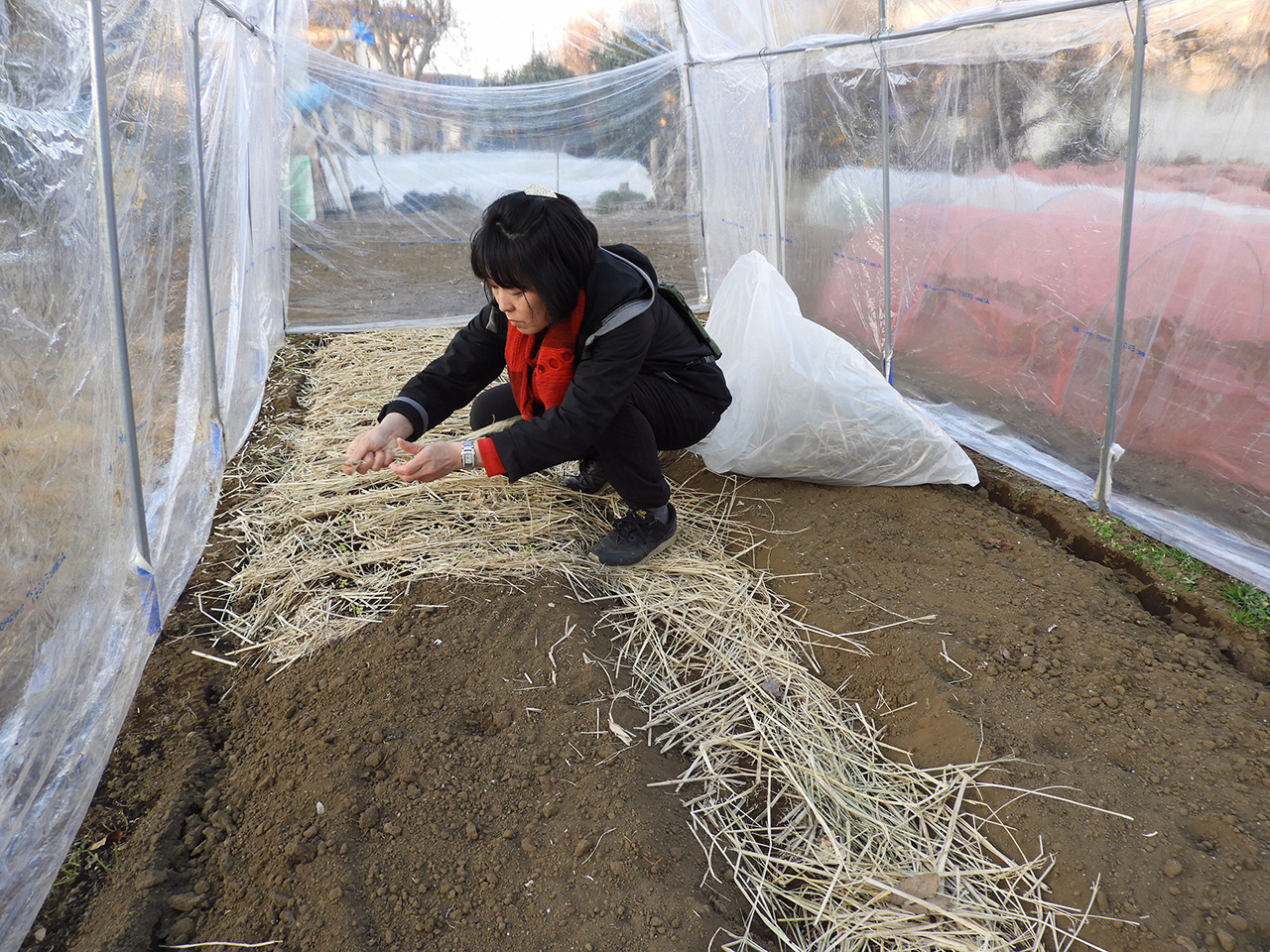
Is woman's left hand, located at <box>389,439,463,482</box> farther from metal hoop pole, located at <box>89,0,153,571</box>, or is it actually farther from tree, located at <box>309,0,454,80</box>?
tree, located at <box>309,0,454,80</box>

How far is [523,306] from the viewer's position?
6.07 ft

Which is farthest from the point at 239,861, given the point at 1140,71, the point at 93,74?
the point at 1140,71

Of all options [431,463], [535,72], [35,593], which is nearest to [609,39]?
[535,72]

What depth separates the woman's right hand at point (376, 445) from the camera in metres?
2.03

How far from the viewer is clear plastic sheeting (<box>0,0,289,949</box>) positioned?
1.40 meters

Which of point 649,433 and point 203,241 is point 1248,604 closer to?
point 649,433

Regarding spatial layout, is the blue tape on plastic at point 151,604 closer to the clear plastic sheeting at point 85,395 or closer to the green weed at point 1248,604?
the clear plastic sheeting at point 85,395

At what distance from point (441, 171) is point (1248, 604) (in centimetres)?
494

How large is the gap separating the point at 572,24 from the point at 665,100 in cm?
78

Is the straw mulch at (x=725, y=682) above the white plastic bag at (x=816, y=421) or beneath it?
beneath

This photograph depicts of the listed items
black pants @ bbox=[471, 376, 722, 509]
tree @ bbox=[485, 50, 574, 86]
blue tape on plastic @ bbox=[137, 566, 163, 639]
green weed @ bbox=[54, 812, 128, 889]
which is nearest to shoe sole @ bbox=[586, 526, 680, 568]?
black pants @ bbox=[471, 376, 722, 509]

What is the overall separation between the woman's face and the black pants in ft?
1.22

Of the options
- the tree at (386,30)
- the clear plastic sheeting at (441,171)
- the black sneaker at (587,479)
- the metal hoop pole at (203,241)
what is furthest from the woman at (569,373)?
the tree at (386,30)

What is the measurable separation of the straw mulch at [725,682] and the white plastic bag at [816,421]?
0.81 feet
